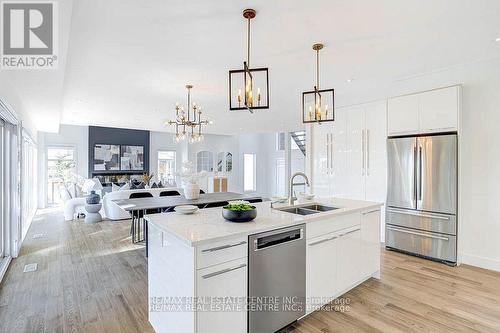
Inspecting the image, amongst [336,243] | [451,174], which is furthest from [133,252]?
[451,174]

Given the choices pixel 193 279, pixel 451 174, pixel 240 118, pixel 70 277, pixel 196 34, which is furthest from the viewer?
pixel 240 118

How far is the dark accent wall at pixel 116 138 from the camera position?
9.13 metres

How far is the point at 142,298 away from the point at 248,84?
7.74 ft

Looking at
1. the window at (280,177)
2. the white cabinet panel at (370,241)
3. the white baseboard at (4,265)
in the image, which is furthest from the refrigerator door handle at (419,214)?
the window at (280,177)

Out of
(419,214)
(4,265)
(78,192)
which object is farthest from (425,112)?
(78,192)

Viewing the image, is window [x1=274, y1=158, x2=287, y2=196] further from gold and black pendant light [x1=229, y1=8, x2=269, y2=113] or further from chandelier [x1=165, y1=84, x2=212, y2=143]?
gold and black pendant light [x1=229, y1=8, x2=269, y2=113]

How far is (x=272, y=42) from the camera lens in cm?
288

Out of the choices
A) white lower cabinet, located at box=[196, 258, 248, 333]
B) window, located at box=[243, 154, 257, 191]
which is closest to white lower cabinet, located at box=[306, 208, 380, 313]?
white lower cabinet, located at box=[196, 258, 248, 333]

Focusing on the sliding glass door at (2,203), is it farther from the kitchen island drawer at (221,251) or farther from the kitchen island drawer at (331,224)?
the kitchen island drawer at (331,224)

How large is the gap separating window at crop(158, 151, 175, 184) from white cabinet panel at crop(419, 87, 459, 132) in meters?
8.77

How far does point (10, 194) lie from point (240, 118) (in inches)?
208

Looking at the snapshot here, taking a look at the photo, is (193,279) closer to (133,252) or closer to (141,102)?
(133,252)

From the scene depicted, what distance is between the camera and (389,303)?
8.33 ft
